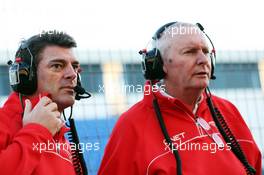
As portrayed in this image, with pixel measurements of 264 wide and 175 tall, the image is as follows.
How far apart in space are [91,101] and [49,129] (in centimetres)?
1607

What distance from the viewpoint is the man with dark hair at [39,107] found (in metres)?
3.01

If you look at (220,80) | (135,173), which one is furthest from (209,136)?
(220,80)

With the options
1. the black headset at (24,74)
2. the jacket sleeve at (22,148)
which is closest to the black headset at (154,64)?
the black headset at (24,74)

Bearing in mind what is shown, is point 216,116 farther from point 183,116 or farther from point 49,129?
point 49,129

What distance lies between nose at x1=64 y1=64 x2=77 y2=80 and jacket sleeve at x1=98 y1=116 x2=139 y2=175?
18.4 inches

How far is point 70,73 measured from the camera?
358cm

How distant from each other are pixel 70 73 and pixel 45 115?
45cm

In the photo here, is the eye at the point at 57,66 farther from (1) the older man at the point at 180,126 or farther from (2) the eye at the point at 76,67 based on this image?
(1) the older man at the point at 180,126

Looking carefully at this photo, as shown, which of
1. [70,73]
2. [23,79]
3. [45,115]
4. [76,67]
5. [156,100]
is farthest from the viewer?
[156,100]

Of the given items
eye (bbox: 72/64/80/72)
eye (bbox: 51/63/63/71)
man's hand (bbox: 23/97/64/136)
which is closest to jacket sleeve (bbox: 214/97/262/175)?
eye (bbox: 72/64/80/72)

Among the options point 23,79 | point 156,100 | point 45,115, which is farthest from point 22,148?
point 156,100

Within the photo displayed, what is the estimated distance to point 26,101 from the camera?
3324 mm

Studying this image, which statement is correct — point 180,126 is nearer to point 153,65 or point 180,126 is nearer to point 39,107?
point 153,65

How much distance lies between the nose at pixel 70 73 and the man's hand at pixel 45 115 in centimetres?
31
